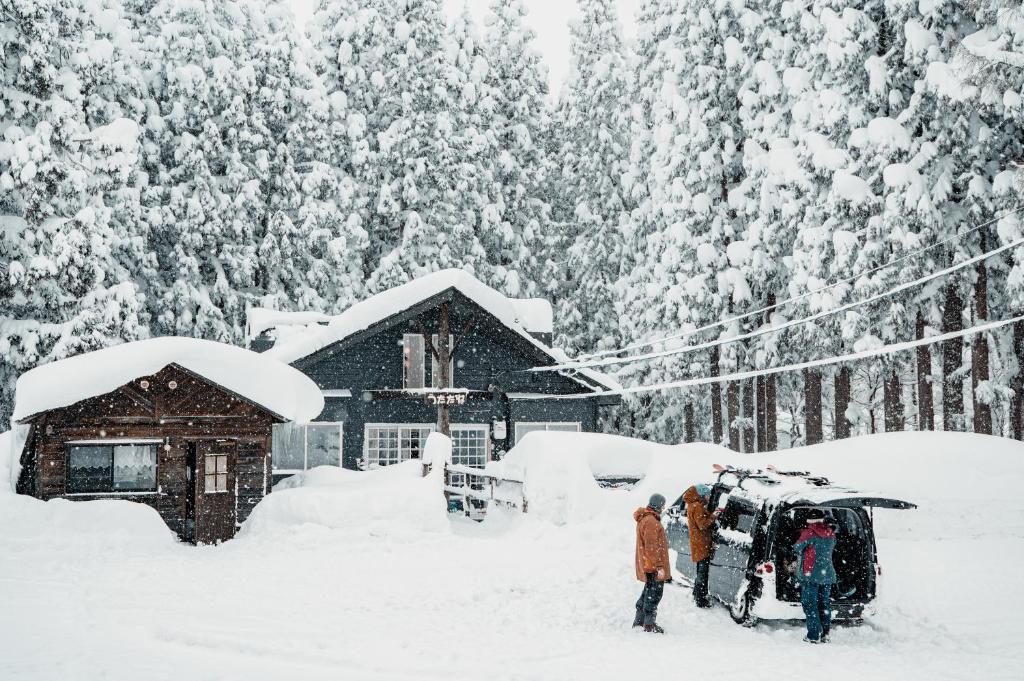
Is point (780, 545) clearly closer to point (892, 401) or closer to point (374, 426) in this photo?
point (892, 401)

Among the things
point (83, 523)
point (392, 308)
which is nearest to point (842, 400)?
point (392, 308)

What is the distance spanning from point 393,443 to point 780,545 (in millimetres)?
17816

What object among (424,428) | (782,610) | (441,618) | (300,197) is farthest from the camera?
(300,197)

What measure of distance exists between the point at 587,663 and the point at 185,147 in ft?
92.3

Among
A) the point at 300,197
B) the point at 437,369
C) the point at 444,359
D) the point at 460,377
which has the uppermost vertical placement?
the point at 300,197

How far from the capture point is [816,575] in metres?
10.2

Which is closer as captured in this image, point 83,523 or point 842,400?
point 83,523

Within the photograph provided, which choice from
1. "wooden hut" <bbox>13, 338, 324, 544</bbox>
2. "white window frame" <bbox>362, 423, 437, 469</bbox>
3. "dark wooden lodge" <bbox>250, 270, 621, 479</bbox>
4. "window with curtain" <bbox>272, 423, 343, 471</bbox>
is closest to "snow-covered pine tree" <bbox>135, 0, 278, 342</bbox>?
"dark wooden lodge" <bbox>250, 270, 621, 479</bbox>

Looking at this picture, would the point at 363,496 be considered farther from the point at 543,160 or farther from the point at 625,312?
the point at 543,160

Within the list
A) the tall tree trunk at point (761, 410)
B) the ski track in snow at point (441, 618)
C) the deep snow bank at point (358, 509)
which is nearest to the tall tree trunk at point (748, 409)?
the tall tree trunk at point (761, 410)

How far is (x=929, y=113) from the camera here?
2280 centimetres

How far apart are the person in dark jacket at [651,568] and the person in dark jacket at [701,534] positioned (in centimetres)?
78

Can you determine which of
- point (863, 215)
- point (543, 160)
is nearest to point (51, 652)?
point (863, 215)

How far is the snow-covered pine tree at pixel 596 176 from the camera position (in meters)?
39.4
